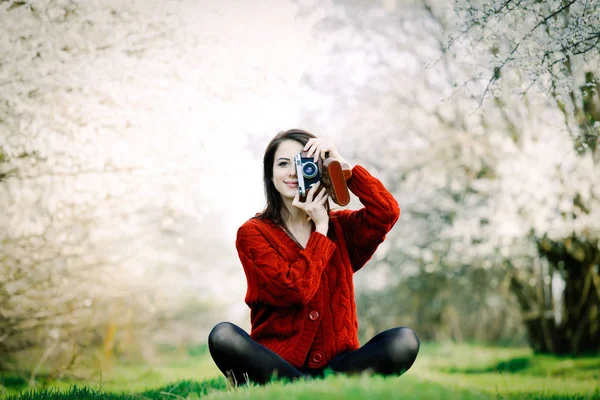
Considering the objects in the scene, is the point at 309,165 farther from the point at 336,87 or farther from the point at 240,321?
the point at 240,321

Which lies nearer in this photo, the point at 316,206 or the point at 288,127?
the point at 316,206

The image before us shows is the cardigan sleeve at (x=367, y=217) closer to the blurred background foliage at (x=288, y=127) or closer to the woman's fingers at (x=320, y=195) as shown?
the woman's fingers at (x=320, y=195)

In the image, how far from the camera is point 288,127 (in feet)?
16.6

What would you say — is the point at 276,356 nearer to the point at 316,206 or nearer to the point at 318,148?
the point at 316,206

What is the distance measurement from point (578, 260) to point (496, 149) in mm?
1611

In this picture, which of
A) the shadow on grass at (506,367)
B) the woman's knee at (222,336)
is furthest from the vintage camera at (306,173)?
the shadow on grass at (506,367)

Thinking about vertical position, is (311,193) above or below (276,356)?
above

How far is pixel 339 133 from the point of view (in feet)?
26.1

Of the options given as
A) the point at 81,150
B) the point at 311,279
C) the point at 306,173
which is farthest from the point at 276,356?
the point at 81,150

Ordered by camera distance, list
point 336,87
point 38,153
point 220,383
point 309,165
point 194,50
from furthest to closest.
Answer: point 336,87 → point 194,50 → point 38,153 → point 220,383 → point 309,165

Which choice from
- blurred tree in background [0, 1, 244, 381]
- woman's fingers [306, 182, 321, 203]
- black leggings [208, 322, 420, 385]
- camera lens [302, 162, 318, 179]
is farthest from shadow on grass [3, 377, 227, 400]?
camera lens [302, 162, 318, 179]

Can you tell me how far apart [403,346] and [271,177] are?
1.11 metres

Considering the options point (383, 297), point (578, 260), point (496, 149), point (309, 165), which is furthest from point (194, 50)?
point (383, 297)

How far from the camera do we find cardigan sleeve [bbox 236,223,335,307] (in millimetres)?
2416
